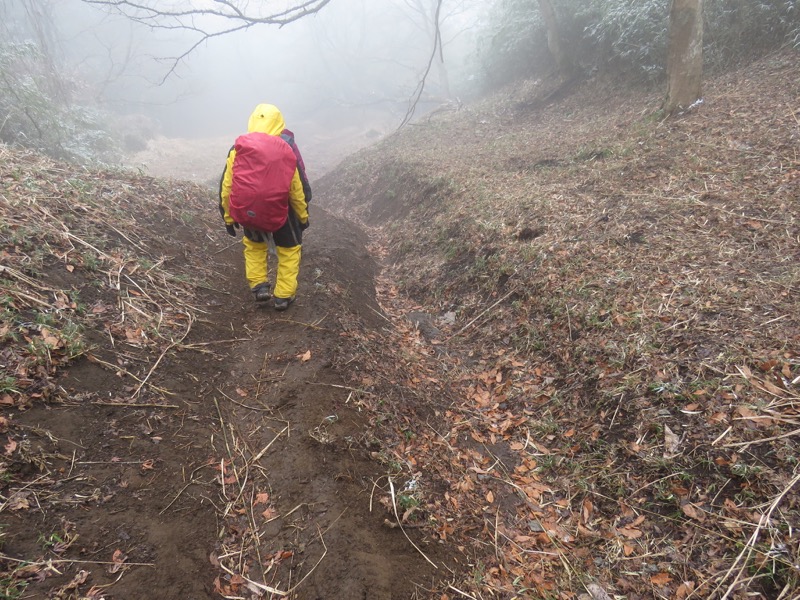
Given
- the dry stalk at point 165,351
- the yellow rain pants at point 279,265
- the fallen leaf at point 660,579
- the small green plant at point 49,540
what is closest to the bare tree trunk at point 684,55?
the yellow rain pants at point 279,265

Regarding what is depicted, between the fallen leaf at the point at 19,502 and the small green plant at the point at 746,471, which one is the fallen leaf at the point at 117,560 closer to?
the fallen leaf at the point at 19,502

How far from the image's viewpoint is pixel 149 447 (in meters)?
2.94

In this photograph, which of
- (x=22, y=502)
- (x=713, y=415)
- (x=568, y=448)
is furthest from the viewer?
(x=568, y=448)

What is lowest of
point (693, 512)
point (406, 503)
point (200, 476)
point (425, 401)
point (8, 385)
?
point (693, 512)

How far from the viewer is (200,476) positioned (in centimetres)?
296

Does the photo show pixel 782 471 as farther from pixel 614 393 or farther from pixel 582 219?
pixel 582 219

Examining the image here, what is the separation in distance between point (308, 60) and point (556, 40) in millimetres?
40528

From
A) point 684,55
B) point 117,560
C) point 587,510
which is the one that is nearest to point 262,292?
point 117,560

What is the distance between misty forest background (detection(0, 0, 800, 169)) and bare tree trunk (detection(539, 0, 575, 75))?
0.60 feet

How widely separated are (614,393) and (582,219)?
3.39 m

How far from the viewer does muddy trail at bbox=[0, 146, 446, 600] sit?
2273 mm

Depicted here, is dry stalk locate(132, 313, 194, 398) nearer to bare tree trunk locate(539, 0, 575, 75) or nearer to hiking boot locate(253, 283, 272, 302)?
hiking boot locate(253, 283, 272, 302)

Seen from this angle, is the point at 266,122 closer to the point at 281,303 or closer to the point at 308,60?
Result: the point at 281,303

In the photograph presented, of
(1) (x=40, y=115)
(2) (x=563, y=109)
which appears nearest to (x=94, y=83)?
(1) (x=40, y=115)
